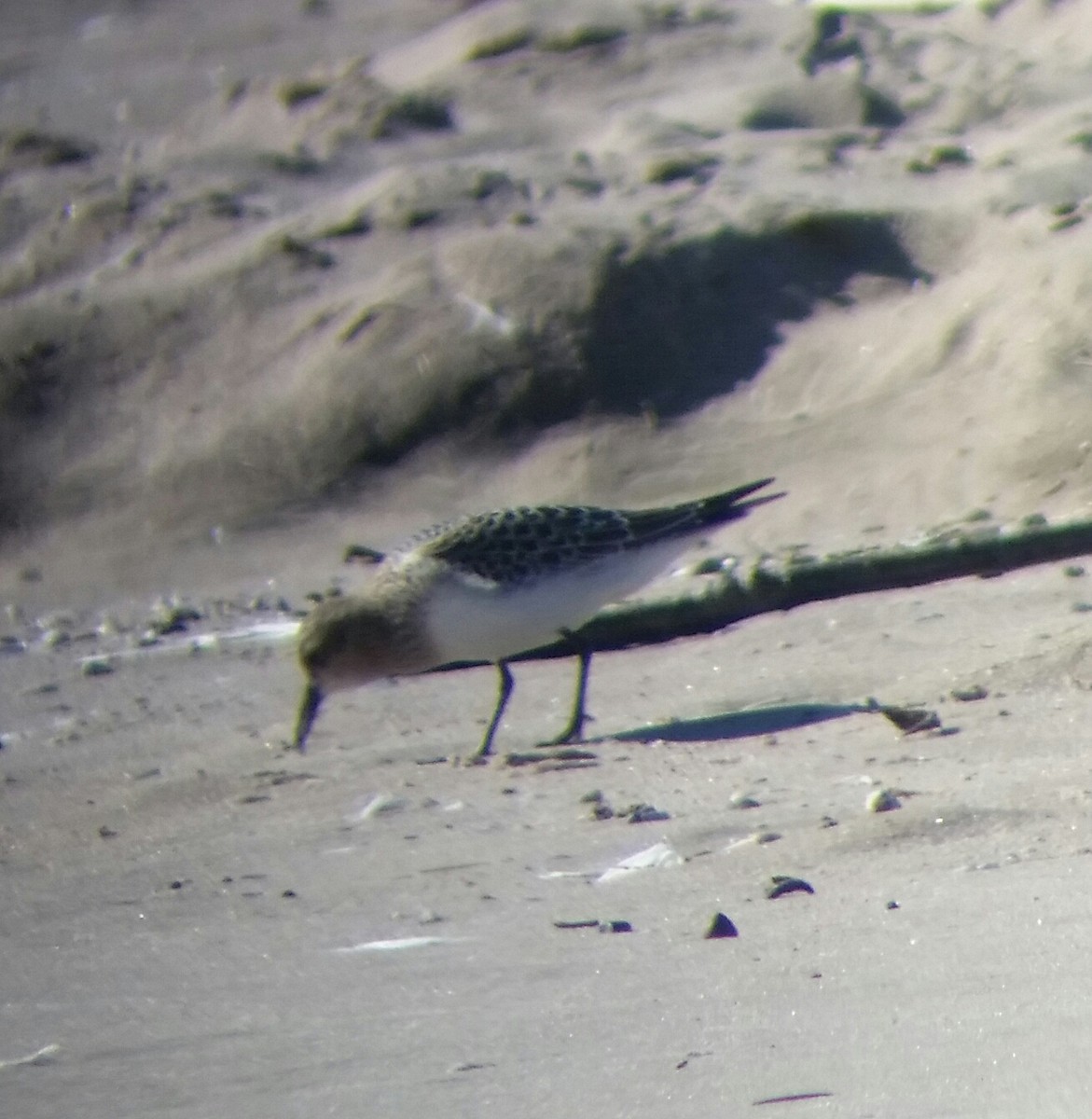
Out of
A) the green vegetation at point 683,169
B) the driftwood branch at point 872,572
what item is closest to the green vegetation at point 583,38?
the green vegetation at point 683,169

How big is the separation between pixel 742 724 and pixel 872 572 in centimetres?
138

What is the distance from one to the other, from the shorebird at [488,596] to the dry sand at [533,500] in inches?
9.3

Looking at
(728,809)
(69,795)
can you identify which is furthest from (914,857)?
(69,795)

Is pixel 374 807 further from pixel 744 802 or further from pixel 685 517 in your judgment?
pixel 685 517

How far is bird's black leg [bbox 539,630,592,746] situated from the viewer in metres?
5.68

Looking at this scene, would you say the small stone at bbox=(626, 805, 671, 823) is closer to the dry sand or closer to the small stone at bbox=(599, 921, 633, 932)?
the dry sand

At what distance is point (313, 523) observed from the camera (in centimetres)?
873

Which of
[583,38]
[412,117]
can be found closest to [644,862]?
[412,117]

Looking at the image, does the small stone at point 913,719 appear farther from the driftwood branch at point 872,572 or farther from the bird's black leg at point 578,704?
the driftwood branch at point 872,572

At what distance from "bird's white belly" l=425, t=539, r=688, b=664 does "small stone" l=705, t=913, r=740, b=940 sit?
256 cm

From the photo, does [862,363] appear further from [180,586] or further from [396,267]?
[180,586]

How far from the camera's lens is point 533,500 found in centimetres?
841

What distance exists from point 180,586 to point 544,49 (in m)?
3.55

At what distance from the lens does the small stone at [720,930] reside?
136 inches
